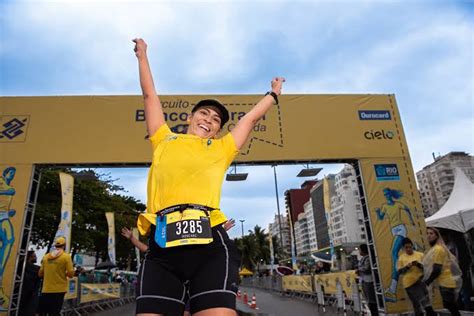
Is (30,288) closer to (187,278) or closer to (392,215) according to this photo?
(187,278)

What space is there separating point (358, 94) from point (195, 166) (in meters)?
8.55

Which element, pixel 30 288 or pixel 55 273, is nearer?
pixel 55 273

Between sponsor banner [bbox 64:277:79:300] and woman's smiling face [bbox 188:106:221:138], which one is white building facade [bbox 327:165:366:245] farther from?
woman's smiling face [bbox 188:106:221:138]

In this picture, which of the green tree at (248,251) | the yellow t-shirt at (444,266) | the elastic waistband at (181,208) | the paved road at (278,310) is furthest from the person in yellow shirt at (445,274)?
the green tree at (248,251)

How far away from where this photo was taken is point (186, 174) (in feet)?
6.23

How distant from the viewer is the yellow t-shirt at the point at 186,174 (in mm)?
1873

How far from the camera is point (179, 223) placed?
175 centimetres

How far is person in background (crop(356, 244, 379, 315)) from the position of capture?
816cm

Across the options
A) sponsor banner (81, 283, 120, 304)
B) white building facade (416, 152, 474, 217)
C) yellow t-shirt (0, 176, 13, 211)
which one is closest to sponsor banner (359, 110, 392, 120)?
yellow t-shirt (0, 176, 13, 211)

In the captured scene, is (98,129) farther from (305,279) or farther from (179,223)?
(305,279)

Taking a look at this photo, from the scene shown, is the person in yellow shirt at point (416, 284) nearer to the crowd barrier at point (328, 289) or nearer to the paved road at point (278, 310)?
the crowd barrier at point (328, 289)

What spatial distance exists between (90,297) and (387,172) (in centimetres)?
1023

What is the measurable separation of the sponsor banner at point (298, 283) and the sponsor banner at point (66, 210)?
911 cm

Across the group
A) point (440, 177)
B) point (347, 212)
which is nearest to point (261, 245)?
point (347, 212)
